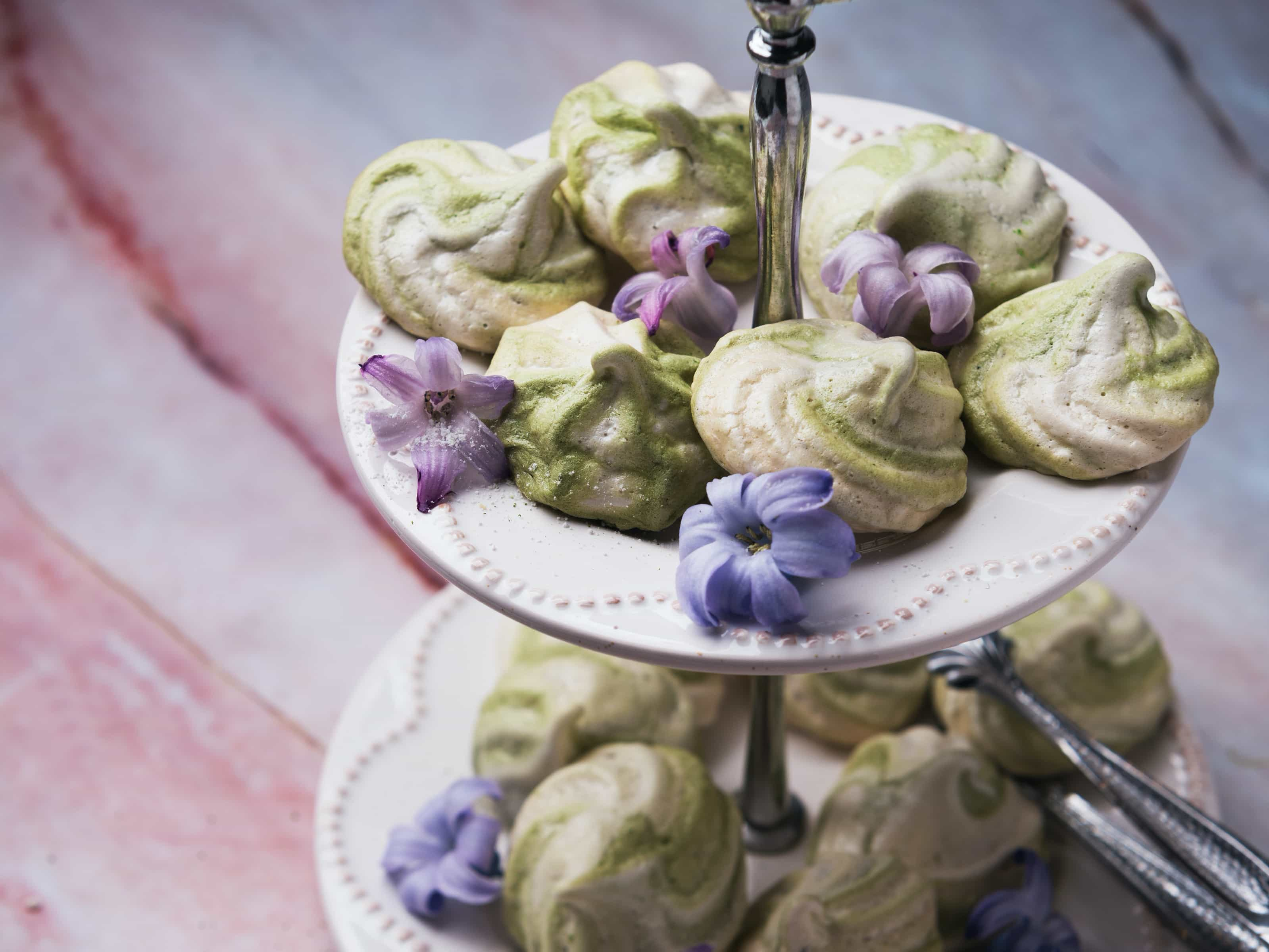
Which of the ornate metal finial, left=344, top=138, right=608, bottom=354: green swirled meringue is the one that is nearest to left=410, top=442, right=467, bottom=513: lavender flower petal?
left=344, top=138, right=608, bottom=354: green swirled meringue

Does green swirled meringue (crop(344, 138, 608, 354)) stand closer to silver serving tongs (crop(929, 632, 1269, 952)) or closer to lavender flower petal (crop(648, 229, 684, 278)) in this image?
lavender flower petal (crop(648, 229, 684, 278))

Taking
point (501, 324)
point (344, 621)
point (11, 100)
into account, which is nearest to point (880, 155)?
point (501, 324)

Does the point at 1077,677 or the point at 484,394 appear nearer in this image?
the point at 484,394

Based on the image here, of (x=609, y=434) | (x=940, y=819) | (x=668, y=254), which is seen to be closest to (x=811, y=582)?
(x=609, y=434)

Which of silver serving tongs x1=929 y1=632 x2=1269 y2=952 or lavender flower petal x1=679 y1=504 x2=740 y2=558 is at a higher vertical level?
lavender flower petal x1=679 y1=504 x2=740 y2=558

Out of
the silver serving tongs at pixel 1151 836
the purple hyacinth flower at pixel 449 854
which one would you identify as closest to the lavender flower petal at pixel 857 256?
the silver serving tongs at pixel 1151 836

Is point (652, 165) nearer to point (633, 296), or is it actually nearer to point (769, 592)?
point (633, 296)
